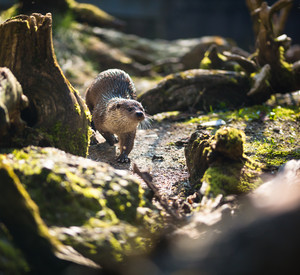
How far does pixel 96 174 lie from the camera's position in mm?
2086

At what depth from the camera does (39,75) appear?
8.68ft

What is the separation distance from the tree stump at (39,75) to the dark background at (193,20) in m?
12.5

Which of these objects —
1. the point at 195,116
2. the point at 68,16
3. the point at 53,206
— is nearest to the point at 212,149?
the point at 53,206

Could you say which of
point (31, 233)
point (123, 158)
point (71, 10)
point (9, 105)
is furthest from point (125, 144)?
point (71, 10)

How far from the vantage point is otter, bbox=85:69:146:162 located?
158 inches

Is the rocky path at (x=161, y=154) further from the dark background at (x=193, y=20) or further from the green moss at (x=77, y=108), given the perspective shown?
the dark background at (x=193, y=20)

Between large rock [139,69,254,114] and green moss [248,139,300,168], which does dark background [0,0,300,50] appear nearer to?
large rock [139,69,254,114]

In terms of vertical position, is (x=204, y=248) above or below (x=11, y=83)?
below

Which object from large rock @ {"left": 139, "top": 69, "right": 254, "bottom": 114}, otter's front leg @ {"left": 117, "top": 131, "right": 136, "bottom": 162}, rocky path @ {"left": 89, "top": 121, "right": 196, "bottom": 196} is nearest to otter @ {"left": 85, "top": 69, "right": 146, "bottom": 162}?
otter's front leg @ {"left": 117, "top": 131, "right": 136, "bottom": 162}

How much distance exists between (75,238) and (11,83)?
1.02 metres

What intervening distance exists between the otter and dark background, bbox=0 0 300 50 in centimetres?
1066

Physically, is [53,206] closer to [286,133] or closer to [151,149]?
[151,149]

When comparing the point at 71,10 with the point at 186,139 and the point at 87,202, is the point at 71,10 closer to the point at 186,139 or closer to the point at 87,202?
the point at 186,139

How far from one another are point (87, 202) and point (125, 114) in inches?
86.3
